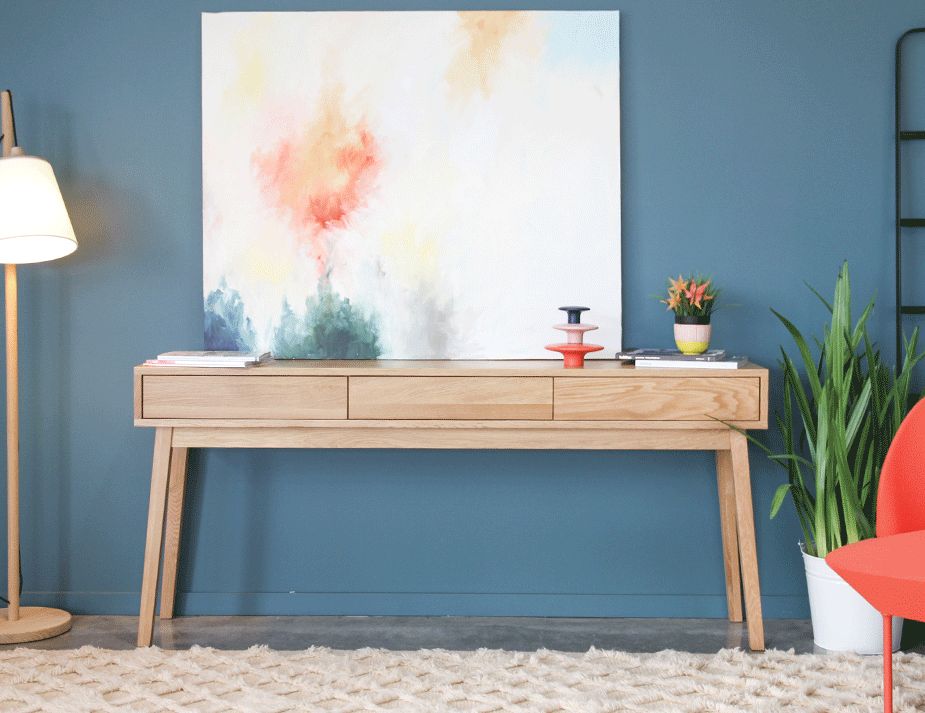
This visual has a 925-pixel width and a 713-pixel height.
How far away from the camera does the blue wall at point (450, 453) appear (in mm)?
2895

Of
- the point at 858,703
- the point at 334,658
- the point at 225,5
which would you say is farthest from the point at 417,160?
the point at 858,703

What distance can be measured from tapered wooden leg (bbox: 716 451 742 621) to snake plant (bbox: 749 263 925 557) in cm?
17

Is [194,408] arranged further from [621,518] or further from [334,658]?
[621,518]

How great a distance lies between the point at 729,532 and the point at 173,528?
1662mm

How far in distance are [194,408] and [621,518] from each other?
132cm

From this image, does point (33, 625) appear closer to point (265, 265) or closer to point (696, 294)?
point (265, 265)

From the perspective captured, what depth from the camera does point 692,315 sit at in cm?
269

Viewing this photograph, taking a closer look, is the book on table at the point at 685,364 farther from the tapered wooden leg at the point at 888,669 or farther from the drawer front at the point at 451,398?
the tapered wooden leg at the point at 888,669

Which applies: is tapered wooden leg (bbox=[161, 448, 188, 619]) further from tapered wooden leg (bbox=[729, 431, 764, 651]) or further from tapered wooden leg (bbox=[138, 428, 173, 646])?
tapered wooden leg (bbox=[729, 431, 764, 651])

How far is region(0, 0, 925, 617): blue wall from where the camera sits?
2.89 m

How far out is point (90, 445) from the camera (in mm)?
3000

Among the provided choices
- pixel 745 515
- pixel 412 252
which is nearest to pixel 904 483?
pixel 745 515

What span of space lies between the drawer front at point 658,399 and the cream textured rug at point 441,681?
0.63 m

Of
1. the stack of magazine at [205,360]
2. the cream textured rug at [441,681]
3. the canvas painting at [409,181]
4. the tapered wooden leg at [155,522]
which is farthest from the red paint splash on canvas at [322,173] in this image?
the cream textured rug at [441,681]
